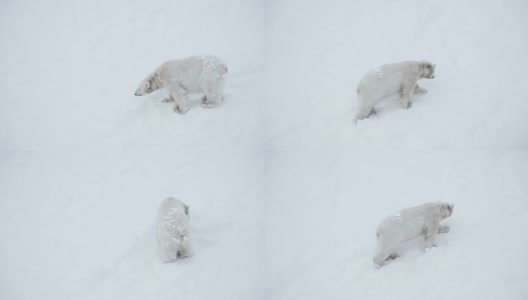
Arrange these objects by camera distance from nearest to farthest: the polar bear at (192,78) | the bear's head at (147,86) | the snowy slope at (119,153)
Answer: the snowy slope at (119,153) → the polar bear at (192,78) → the bear's head at (147,86)

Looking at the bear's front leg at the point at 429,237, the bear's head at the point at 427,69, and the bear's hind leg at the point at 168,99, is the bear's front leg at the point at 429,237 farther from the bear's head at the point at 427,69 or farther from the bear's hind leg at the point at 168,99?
the bear's hind leg at the point at 168,99

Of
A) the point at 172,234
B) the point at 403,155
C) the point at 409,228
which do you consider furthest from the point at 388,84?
the point at 172,234

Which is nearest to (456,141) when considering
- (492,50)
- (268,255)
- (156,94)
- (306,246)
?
(492,50)

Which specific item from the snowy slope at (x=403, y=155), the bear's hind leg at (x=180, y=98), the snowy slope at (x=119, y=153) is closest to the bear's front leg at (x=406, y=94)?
the snowy slope at (x=403, y=155)

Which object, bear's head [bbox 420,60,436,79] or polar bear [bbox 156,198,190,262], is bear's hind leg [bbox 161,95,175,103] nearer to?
polar bear [bbox 156,198,190,262]

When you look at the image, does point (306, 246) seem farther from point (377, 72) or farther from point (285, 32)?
point (285, 32)

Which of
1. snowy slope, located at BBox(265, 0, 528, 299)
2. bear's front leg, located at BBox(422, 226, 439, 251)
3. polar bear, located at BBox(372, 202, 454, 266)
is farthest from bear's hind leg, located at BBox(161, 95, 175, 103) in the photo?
bear's front leg, located at BBox(422, 226, 439, 251)

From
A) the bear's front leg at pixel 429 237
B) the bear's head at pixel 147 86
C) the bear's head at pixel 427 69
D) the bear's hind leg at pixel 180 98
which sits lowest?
the bear's front leg at pixel 429 237
